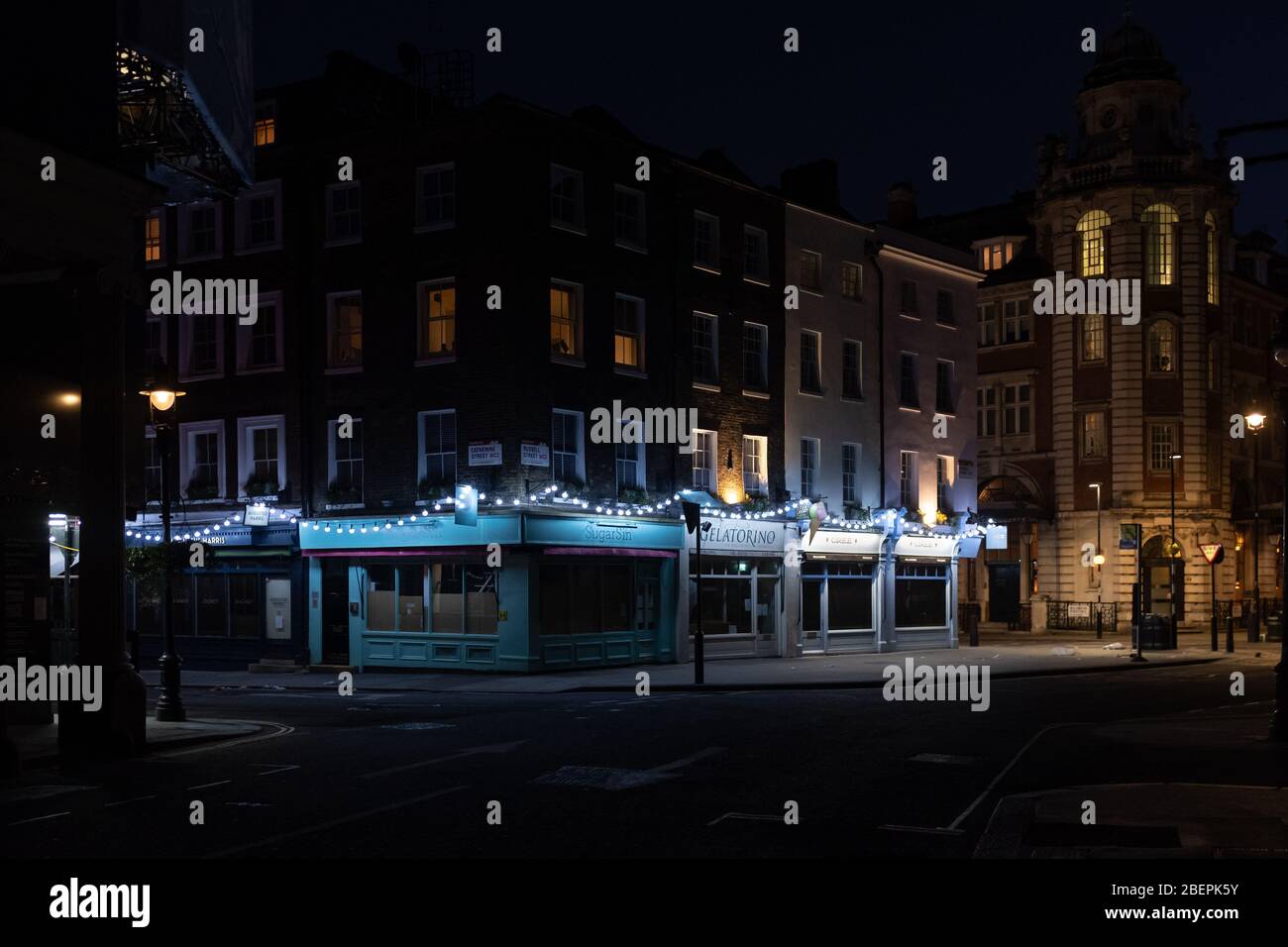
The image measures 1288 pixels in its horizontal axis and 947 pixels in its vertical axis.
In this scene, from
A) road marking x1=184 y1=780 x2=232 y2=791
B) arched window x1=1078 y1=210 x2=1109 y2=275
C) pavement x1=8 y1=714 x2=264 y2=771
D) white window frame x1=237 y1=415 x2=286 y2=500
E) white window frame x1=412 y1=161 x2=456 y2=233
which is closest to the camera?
road marking x1=184 y1=780 x2=232 y2=791

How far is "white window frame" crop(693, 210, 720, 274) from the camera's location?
3809cm

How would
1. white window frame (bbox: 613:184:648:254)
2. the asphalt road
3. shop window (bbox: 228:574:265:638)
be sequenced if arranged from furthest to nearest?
shop window (bbox: 228:574:265:638) → white window frame (bbox: 613:184:648:254) → the asphalt road

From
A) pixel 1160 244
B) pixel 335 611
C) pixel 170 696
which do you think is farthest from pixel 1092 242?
pixel 170 696

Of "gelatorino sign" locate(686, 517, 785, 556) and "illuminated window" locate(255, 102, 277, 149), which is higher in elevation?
"illuminated window" locate(255, 102, 277, 149)

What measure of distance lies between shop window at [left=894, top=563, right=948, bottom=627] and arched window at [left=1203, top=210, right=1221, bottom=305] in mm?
23115

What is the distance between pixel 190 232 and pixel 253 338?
3.83 meters

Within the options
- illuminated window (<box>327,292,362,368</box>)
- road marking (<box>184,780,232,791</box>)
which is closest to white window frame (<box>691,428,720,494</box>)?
illuminated window (<box>327,292,362,368</box>)

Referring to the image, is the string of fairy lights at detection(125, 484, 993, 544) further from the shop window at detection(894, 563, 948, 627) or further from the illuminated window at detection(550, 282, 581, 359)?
the illuminated window at detection(550, 282, 581, 359)

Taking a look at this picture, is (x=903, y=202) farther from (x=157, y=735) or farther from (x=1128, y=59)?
(x=157, y=735)

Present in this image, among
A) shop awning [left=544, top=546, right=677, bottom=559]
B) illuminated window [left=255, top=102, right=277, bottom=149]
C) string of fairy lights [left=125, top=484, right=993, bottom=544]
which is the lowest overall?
shop awning [left=544, top=546, right=677, bottom=559]

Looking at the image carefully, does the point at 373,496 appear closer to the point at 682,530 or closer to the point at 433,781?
the point at 682,530

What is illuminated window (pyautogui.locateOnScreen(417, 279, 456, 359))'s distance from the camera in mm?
33469
